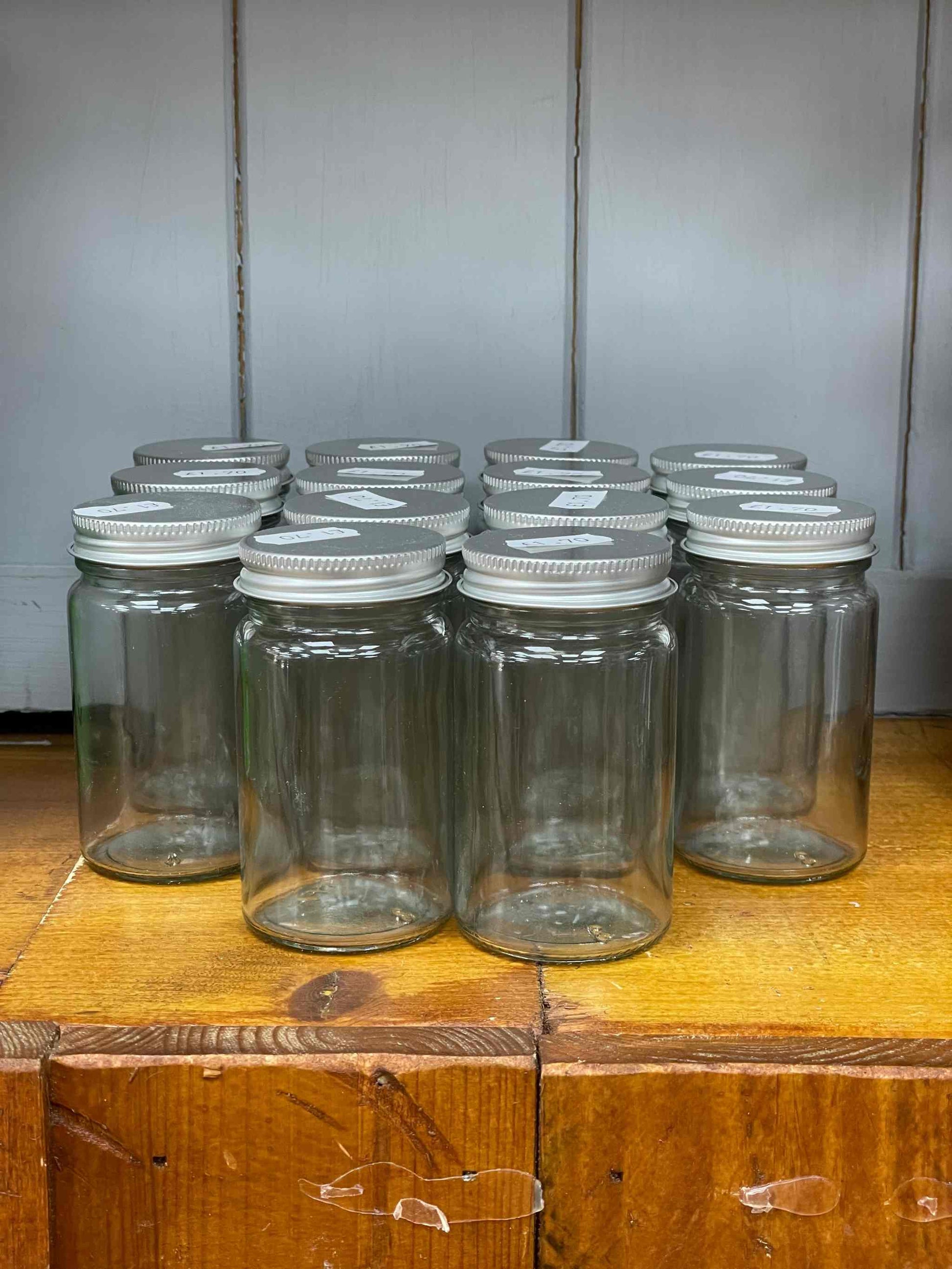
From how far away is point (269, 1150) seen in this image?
2.17 feet

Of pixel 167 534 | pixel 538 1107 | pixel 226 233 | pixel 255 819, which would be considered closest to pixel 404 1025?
pixel 538 1107

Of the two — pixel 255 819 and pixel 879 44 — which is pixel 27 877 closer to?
pixel 255 819

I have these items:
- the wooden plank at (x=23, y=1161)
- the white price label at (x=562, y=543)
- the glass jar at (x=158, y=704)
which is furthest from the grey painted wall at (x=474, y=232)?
the wooden plank at (x=23, y=1161)

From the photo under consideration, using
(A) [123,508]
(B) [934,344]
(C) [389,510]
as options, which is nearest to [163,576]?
(A) [123,508]

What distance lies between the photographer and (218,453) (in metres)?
1.06

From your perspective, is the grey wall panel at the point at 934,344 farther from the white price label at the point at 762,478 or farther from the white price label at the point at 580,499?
the white price label at the point at 580,499

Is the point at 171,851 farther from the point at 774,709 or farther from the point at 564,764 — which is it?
the point at 774,709

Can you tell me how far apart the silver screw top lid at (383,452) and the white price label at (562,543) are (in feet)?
0.87

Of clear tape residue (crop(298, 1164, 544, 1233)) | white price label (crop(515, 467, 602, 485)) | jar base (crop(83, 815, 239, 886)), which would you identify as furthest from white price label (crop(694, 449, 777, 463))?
clear tape residue (crop(298, 1164, 544, 1233))

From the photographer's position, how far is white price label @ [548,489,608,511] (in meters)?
0.85

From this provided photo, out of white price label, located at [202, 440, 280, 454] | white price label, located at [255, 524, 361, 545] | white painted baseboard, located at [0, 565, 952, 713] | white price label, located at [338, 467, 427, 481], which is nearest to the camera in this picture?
white price label, located at [255, 524, 361, 545]

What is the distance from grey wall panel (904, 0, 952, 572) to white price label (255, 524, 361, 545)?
0.63 meters

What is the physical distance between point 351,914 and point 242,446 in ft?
1.42

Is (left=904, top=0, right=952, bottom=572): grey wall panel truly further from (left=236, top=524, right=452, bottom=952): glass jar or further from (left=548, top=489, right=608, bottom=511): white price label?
(left=236, top=524, right=452, bottom=952): glass jar
